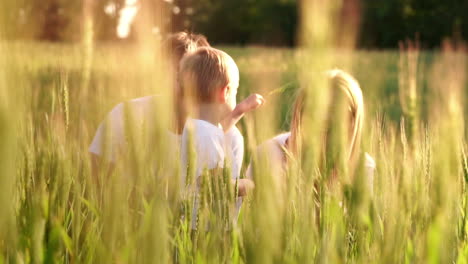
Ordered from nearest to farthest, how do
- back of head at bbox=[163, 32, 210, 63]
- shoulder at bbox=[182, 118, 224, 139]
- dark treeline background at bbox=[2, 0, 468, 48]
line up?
shoulder at bbox=[182, 118, 224, 139] → back of head at bbox=[163, 32, 210, 63] → dark treeline background at bbox=[2, 0, 468, 48]

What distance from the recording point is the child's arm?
1.76 m

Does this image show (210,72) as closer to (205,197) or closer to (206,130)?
(206,130)

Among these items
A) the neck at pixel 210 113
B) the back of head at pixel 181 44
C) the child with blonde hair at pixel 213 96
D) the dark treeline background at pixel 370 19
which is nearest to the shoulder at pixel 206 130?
the child with blonde hair at pixel 213 96

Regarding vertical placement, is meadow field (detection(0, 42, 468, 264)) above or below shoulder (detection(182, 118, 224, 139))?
above

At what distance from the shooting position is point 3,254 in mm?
894

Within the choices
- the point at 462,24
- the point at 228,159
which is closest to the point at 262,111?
the point at 228,159

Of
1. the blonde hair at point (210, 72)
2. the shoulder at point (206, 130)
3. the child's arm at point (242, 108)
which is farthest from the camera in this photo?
the blonde hair at point (210, 72)

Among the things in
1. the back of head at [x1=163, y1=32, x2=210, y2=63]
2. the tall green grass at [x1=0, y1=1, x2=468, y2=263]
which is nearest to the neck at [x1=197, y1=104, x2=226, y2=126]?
the back of head at [x1=163, y1=32, x2=210, y2=63]

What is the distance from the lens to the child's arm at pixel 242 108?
176cm

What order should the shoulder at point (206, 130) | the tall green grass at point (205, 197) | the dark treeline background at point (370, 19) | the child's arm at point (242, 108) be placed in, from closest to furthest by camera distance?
the tall green grass at point (205, 197)
the child's arm at point (242, 108)
the shoulder at point (206, 130)
the dark treeline background at point (370, 19)

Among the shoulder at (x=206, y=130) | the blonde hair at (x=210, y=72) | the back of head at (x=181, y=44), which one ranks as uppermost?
the back of head at (x=181, y=44)

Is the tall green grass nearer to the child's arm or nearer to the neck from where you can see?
the child's arm

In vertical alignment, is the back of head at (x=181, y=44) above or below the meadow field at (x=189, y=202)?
above

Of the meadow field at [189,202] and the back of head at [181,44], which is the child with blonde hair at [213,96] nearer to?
the back of head at [181,44]
